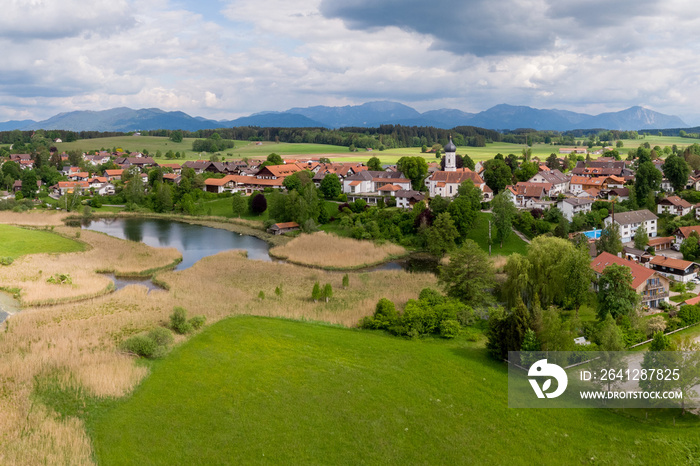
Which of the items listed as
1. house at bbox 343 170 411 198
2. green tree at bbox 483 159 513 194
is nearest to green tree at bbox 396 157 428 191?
house at bbox 343 170 411 198

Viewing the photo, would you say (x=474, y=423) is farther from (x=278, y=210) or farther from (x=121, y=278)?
(x=278, y=210)

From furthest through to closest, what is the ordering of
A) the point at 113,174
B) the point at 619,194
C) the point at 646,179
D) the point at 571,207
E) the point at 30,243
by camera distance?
the point at 113,174, the point at 619,194, the point at 646,179, the point at 571,207, the point at 30,243

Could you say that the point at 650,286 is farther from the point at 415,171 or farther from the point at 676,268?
the point at 415,171

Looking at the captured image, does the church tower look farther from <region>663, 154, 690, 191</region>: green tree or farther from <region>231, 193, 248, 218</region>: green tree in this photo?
<region>231, 193, 248, 218</region>: green tree

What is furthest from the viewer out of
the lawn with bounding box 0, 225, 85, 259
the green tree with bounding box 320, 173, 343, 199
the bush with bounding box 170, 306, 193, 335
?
the green tree with bounding box 320, 173, 343, 199

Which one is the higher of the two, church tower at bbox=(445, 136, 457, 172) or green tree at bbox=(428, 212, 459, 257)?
church tower at bbox=(445, 136, 457, 172)

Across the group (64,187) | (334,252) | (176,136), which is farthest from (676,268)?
(176,136)

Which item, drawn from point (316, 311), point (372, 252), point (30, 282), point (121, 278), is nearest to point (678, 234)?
point (372, 252)

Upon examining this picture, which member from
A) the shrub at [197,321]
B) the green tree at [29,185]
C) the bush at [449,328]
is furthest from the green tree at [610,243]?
the green tree at [29,185]
